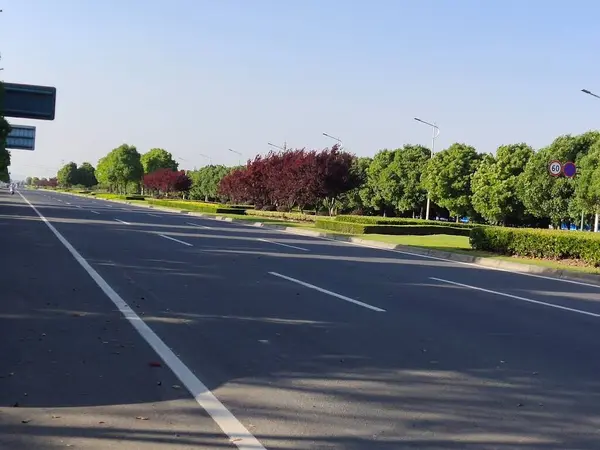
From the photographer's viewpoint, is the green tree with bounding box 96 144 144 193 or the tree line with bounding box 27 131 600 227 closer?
the tree line with bounding box 27 131 600 227

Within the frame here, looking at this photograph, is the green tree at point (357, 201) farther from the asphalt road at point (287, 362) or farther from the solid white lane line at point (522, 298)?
the asphalt road at point (287, 362)

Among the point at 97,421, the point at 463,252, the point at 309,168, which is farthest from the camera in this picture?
the point at 309,168

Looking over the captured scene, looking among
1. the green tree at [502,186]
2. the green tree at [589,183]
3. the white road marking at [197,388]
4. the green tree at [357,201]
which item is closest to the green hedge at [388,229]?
the green tree at [589,183]

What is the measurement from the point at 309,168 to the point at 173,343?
4067 centimetres

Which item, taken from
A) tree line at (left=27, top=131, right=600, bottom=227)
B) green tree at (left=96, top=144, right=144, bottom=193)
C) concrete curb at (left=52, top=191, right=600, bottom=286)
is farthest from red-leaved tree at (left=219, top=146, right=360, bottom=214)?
green tree at (left=96, top=144, right=144, bottom=193)

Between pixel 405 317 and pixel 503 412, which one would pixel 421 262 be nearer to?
pixel 405 317

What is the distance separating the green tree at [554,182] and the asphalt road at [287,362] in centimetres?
3638

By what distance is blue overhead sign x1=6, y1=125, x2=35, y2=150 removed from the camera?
271ft

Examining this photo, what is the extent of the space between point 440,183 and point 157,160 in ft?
259

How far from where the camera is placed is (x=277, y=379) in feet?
21.7

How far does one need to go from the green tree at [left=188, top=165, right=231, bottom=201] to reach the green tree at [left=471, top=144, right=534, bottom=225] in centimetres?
4811

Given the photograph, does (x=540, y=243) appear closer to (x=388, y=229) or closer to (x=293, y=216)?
(x=388, y=229)

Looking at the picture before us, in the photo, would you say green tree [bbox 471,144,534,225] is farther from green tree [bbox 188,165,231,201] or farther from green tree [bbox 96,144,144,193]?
green tree [bbox 96,144,144,193]

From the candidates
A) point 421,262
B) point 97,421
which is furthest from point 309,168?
point 97,421
